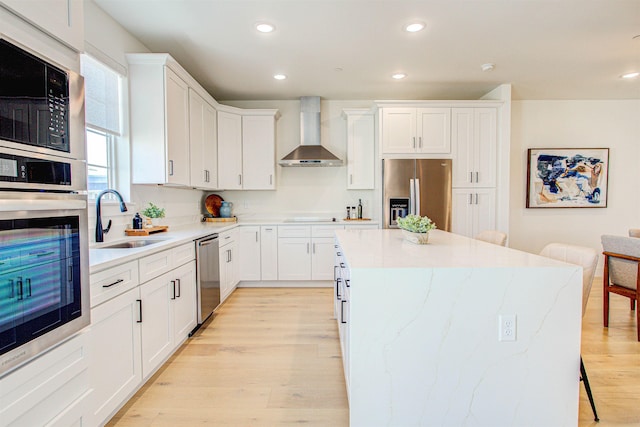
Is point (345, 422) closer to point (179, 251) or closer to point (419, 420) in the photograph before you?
point (419, 420)

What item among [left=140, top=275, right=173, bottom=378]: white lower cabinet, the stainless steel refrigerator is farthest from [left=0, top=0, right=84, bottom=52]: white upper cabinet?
the stainless steel refrigerator

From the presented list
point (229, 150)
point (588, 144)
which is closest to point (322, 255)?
point (229, 150)

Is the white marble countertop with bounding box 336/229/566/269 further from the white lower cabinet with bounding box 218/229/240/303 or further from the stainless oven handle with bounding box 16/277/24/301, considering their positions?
the white lower cabinet with bounding box 218/229/240/303

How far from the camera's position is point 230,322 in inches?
122

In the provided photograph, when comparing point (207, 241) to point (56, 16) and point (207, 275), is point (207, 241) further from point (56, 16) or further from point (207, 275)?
point (56, 16)

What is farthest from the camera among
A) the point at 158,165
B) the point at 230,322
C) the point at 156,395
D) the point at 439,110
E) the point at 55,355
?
the point at 439,110

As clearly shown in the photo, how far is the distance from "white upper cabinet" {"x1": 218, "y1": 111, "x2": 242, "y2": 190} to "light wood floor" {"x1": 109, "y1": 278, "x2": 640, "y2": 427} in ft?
6.18

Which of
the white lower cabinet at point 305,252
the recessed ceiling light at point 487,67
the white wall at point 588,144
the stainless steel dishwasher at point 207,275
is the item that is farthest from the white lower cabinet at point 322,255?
the white wall at point 588,144

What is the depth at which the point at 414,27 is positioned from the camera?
2.68 meters

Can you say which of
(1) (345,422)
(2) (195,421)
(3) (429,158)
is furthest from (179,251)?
(3) (429,158)

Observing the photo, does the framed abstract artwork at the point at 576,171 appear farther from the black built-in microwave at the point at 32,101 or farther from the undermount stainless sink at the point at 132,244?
the black built-in microwave at the point at 32,101

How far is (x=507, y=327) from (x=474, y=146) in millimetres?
3246

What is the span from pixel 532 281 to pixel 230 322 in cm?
263

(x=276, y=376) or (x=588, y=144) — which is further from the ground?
(x=588, y=144)
